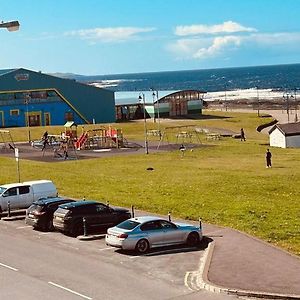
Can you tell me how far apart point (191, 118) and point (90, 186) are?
69.4m

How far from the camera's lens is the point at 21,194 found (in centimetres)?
3234

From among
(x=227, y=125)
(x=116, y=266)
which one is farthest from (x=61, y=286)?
(x=227, y=125)

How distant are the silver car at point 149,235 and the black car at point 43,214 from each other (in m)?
4.71

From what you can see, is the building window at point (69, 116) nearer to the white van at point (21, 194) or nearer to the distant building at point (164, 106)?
the distant building at point (164, 106)

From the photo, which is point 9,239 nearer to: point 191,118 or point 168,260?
point 168,260

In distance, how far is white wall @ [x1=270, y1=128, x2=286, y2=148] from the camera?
67750mm

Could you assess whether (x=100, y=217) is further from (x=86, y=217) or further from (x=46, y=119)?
(x=46, y=119)

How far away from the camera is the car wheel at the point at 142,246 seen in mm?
22797

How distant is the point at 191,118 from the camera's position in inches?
4215

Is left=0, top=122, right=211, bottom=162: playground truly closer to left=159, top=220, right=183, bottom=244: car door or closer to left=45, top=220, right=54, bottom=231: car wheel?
left=45, top=220, right=54, bottom=231: car wheel

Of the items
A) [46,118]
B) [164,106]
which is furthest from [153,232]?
[164,106]

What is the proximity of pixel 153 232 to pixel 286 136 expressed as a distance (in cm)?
4633

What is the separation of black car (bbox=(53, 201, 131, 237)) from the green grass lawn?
319 cm

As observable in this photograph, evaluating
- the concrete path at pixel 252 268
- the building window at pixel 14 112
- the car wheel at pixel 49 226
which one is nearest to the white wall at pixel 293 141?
the building window at pixel 14 112
